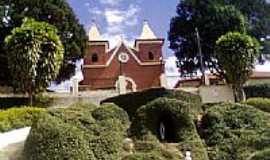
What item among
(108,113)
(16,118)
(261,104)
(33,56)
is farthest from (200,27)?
(108,113)

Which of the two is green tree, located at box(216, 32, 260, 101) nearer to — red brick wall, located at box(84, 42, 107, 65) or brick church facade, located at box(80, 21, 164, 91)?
brick church facade, located at box(80, 21, 164, 91)

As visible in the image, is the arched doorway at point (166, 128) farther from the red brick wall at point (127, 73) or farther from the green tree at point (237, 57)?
the red brick wall at point (127, 73)

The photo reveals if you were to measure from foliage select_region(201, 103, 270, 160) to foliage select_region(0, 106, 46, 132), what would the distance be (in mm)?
5532

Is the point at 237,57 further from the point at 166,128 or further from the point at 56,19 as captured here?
the point at 56,19

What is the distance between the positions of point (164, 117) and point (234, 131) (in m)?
2.18

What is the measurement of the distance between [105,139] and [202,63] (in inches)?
1279

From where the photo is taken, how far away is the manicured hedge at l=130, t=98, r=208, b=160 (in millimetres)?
18781

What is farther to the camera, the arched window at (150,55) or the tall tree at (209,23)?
the arched window at (150,55)

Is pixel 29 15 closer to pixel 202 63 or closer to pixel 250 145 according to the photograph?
pixel 202 63

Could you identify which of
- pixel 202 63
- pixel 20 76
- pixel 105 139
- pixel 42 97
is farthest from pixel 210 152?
pixel 202 63

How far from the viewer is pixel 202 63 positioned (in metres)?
48.6

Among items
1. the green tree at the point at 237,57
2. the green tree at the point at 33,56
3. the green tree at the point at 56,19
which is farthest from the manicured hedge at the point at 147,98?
the green tree at the point at 56,19

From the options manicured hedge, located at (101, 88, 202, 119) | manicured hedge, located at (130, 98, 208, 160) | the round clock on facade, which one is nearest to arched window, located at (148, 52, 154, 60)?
the round clock on facade

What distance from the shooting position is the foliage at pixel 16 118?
67.9 ft
